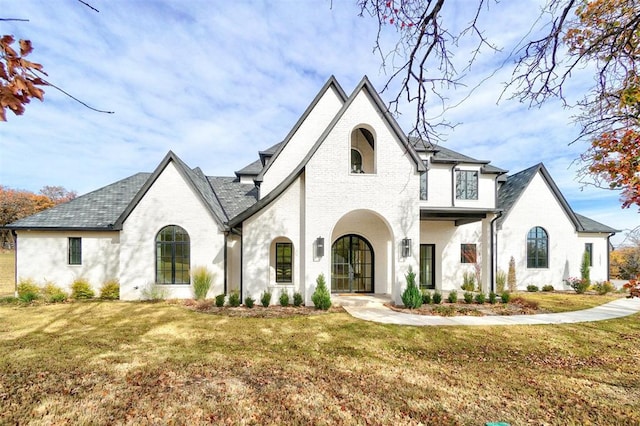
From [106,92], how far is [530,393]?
14453 mm

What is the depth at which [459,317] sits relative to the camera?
10.5m

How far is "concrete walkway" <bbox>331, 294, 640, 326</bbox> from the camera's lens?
9812 millimetres

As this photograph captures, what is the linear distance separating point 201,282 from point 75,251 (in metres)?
7.13

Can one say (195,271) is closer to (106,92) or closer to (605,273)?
(106,92)

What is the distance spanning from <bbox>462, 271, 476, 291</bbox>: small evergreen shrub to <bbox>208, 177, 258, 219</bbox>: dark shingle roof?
41.7 ft

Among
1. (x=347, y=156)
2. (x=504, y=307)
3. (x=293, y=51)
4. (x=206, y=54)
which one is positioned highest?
(x=206, y=54)

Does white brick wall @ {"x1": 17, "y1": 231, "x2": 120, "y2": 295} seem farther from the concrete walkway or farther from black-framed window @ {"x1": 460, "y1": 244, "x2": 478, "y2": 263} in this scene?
black-framed window @ {"x1": 460, "y1": 244, "x2": 478, "y2": 263}

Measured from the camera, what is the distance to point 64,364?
20.0 feet

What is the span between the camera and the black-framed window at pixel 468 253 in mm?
16625

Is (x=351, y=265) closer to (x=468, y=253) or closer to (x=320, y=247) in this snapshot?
(x=320, y=247)

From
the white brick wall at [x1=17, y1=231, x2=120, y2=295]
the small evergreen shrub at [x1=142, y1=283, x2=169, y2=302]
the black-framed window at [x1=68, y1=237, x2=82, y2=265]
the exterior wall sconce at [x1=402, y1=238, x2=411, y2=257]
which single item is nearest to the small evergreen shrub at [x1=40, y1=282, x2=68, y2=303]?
the white brick wall at [x1=17, y1=231, x2=120, y2=295]

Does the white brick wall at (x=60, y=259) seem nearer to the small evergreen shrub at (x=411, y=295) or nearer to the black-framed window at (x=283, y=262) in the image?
the black-framed window at (x=283, y=262)

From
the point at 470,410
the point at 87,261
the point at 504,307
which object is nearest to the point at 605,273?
the point at 504,307

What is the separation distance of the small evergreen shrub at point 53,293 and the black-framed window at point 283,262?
9578 mm
